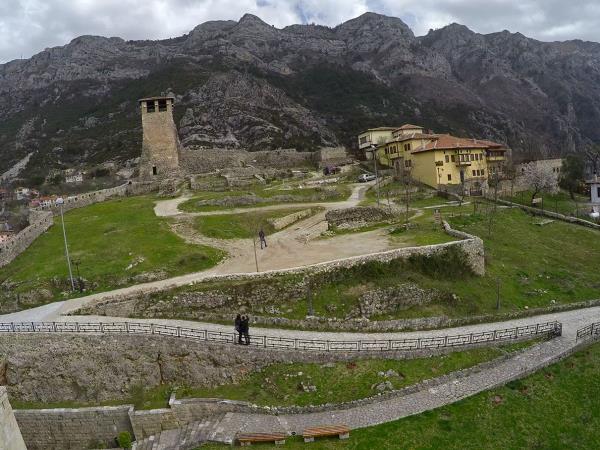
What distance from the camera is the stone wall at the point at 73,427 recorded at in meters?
22.8

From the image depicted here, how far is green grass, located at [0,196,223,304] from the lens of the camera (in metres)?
32.3

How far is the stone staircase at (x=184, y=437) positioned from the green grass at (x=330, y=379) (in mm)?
1773

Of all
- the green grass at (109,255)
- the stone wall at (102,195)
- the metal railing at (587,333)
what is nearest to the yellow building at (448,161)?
the stone wall at (102,195)

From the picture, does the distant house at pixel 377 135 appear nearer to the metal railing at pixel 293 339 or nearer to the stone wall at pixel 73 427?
the metal railing at pixel 293 339

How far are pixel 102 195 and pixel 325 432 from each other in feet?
167

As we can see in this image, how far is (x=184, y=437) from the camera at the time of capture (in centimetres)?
2084

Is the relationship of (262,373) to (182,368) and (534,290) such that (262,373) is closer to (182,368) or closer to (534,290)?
(182,368)

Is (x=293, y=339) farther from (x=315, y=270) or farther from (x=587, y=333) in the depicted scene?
(x=587, y=333)

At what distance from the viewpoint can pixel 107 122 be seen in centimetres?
14125

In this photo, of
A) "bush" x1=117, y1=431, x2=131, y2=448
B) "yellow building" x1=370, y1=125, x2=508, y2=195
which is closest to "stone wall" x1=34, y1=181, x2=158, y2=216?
"yellow building" x1=370, y1=125, x2=508, y2=195

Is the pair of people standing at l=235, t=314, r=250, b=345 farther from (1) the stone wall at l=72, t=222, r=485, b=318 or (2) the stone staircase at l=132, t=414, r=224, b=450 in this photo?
(1) the stone wall at l=72, t=222, r=485, b=318

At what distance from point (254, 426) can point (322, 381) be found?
156 inches

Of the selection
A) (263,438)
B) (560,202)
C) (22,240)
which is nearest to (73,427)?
(263,438)

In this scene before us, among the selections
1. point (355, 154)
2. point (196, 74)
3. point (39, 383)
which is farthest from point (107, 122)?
point (39, 383)
